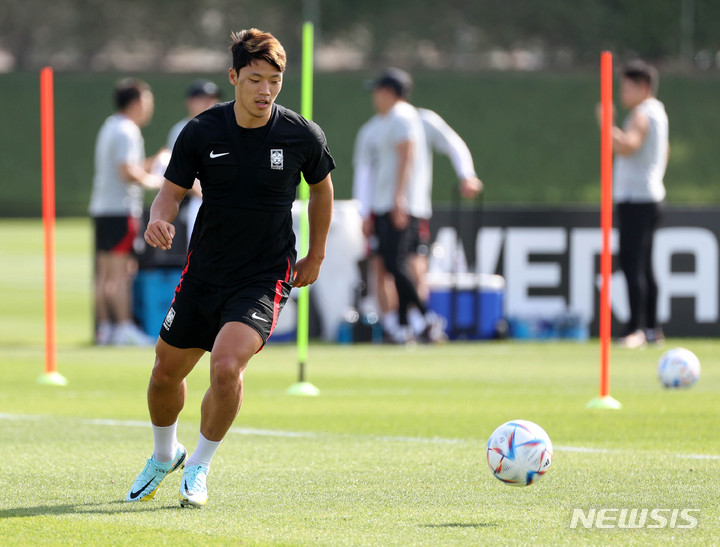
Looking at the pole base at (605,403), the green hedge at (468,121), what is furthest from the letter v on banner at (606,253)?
the green hedge at (468,121)

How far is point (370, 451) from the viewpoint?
7.48 meters

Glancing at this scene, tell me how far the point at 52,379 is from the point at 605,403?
4435 mm

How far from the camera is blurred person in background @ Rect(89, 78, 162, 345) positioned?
556 inches

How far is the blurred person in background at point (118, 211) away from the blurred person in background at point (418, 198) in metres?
2.18

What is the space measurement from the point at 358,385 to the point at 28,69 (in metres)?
38.3

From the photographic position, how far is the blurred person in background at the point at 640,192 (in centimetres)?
1398

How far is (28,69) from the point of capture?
46656mm

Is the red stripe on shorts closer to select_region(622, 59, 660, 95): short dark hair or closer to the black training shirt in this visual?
the black training shirt

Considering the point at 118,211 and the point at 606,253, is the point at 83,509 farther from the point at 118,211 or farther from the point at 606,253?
the point at 118,211

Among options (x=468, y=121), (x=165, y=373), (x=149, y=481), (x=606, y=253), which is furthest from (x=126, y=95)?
(x=468, y=121)

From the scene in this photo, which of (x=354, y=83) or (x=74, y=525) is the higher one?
(x=354, y=83)

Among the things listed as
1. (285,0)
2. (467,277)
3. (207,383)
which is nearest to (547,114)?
(285,0)

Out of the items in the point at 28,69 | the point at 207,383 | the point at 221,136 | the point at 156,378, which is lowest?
the point at 207,383

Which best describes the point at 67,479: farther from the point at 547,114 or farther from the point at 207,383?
the point at 547,114
